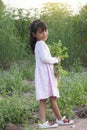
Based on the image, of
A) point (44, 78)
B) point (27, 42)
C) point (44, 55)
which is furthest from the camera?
point (27, 42)

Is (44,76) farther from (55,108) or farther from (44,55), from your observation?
(55,108)

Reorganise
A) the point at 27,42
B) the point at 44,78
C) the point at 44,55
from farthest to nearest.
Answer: the point at 27,42, the point at 44,78, the point at 44,55

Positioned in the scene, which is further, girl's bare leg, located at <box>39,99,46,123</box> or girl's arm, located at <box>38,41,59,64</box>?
girl's bare leg, located at <box>39,99,46,123</box>

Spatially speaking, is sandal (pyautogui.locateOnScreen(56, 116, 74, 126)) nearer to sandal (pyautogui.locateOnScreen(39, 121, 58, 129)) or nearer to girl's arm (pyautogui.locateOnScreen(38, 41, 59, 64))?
sandal (pyautogui.locateOnScreen(39, 121, 58, 129))

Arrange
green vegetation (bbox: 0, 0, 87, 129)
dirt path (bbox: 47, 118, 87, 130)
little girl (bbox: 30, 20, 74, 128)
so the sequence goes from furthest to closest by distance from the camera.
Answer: green vegetation (bbox: 0, 0, 87, 129) < little girl (bbox: 30, 20, 74, 128) < dirt path (bbox: 47, 118, 87, 130)

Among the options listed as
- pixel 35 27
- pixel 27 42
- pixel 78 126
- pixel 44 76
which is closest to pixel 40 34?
pixel 35 27

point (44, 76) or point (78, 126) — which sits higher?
point (44, 76)

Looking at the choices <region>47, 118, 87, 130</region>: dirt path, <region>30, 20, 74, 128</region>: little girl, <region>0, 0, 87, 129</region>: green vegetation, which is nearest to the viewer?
<region>47, 118, 87, 130</region>: dirt path

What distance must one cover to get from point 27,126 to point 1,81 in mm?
3324

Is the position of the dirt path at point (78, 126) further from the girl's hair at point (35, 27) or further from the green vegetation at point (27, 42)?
the green vegetation at point (27, 42)

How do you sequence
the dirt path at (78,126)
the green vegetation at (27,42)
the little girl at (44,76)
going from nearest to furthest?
the dirt path at (78,126) → the little girl at (44,76) → the green vegetation at (27,42)

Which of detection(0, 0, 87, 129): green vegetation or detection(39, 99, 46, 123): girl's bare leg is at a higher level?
detection(0, 0, 87, 129): green vegetation

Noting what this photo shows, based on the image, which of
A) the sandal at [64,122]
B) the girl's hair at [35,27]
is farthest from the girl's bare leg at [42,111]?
the girl's hair at [35,27]

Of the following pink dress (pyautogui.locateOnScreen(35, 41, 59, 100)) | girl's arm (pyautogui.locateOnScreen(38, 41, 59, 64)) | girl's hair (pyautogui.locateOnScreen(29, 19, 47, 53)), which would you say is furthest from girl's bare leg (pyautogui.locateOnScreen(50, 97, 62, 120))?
girl's hair (pyautogui.locateOnScreen(29, 19, 47, 53))
